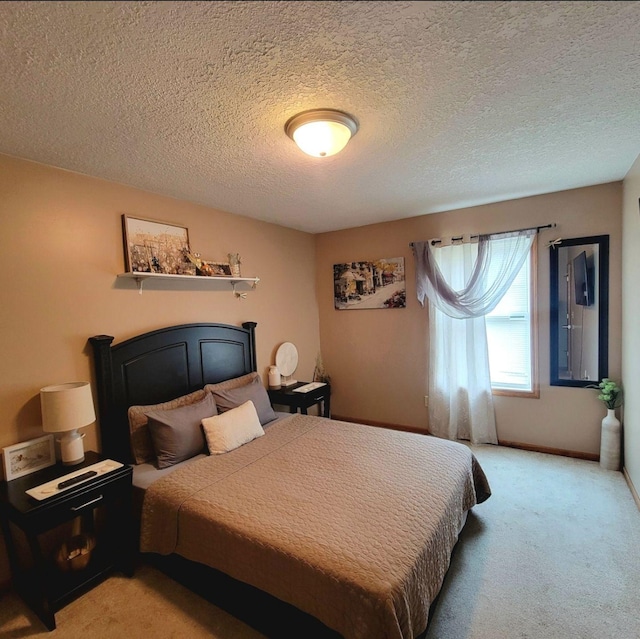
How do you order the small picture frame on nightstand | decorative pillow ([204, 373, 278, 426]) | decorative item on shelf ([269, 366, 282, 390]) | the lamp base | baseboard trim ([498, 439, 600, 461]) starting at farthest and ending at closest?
decorative item on shelf ([269, 366, 282, 390])
baseboard trim ([498, 439, 600, 461])
decorative pillow ([204, 373, 278, 426])
the lamp base
the small picture frame on nightstand

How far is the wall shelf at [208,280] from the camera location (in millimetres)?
2511

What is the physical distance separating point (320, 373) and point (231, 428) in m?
2.04

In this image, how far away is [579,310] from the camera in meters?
3.14

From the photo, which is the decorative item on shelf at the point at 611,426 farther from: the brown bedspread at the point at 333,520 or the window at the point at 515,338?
the brown bedspread at the point at 333,520

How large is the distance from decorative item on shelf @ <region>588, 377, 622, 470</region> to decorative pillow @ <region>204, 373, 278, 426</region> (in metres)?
2.85

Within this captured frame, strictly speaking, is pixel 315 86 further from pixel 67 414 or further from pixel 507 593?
pixel 507 593

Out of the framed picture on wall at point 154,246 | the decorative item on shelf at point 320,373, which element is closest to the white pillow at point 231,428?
the framed picture on wall at point 154,246

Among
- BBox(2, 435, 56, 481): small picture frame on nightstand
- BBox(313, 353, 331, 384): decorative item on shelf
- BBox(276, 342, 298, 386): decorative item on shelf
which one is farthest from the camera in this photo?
BBox(313, 353, 331, 384): decorative item on shelf

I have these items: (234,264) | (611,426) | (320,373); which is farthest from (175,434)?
(611,426)

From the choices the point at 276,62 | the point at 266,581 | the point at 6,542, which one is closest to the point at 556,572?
the point at 266,581

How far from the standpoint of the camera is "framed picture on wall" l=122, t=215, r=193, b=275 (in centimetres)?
254

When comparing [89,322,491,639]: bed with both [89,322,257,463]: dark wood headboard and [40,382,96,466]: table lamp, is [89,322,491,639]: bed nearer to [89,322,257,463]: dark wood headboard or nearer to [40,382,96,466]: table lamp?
[89,322,257,463]: dark wood headboard

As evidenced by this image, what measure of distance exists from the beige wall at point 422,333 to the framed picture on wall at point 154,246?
6.58 feet

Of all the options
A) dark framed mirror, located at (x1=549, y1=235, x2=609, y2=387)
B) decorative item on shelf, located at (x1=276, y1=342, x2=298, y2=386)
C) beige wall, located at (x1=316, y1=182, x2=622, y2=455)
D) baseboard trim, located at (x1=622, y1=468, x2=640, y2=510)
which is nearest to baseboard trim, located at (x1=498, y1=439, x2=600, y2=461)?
beige wall, located at (x1=316, y1=182, x2=622, y2=455)
